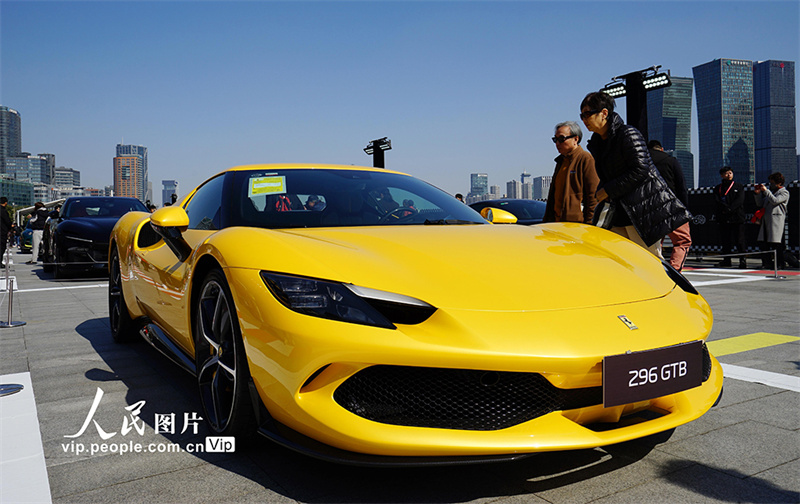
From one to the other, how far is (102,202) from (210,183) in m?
9.35

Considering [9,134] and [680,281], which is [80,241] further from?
[9,134]

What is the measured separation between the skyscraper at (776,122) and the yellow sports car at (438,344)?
106855 millimetres

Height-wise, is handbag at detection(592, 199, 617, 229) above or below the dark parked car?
below

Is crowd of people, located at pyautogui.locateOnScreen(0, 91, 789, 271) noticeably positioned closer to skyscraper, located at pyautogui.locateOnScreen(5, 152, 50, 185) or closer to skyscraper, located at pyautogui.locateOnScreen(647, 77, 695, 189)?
skyscraper, located at pyautogui.locateOnScreen(647, 77, 695, 189)

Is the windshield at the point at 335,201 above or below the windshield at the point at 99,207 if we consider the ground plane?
below

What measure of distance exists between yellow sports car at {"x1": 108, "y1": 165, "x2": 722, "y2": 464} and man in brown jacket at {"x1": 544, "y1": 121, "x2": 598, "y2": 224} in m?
2.14

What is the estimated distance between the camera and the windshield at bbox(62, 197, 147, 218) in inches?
439

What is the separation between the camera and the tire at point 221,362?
84.4 inches

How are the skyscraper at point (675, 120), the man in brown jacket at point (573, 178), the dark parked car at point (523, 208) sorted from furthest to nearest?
1. the skyscraper at point (675, 120)
2. the dark parked car at point (523, 208)
3. the man in brown jacket at point (573, 178)

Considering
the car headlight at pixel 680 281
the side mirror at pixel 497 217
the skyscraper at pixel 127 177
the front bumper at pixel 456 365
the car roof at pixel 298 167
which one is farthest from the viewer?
the skyscraper at pixel 127 177

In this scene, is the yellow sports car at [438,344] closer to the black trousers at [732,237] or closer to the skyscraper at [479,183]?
the black trousers at [732,237]

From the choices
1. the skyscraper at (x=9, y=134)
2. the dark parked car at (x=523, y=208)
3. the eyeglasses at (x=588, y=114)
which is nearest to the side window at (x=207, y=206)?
the eyeglasses at (x=588, y=114)

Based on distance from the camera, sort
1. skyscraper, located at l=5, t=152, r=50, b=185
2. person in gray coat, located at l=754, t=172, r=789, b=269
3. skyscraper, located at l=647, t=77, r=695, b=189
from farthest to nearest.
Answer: skyscraper, located at l=5, t=152, r=50, b=185
skyscraper, located at l=647, t=77, r=695, b=189
person in gray coat, located at l=754, t=172, r=789, b=269

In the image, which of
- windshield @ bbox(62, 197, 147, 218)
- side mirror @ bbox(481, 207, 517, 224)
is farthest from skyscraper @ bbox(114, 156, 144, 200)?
side mirror @ bbox(481, 207, 517, 224)
